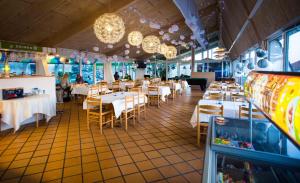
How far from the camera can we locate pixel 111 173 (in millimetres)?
2525

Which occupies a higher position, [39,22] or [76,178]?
[39,22]

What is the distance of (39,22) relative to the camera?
7.32m

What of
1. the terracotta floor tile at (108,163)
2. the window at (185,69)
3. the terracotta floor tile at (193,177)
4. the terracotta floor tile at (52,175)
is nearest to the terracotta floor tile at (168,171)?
the terracotta floor tile at (193,177)

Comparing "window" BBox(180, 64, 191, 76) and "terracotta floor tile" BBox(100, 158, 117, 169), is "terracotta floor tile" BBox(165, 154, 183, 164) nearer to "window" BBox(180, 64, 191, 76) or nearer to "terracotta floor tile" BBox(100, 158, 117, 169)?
"terracotta floor tile" BBox(100, 158, 117, 169)

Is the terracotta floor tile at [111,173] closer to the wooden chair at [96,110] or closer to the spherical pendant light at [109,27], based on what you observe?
the wooden chair at [96,110]

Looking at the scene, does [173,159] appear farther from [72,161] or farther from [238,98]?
[238,98]

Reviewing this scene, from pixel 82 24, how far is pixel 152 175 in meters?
7.28

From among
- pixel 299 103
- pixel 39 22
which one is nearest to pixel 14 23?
pixel 39 22

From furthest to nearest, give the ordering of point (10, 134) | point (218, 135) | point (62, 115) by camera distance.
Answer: point (62, 115), point (10, 134), point (218, 135)

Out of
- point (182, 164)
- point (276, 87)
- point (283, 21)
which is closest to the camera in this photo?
point (276, 87)

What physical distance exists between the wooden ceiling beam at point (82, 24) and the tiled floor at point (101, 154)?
456 cm

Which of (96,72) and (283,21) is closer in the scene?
(283,21)

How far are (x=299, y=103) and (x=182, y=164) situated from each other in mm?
2257

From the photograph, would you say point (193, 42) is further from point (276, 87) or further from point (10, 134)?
point (276, 87)
